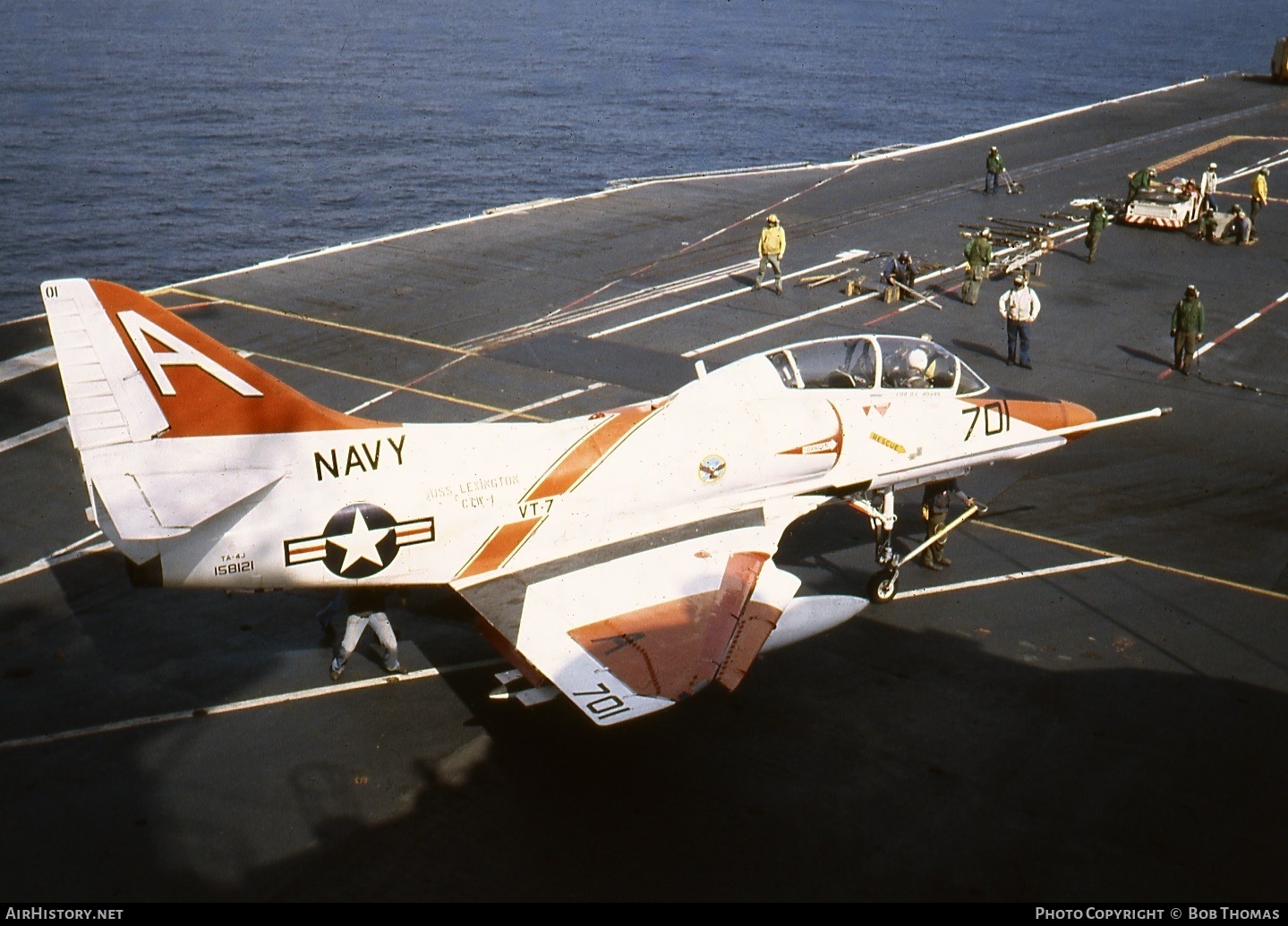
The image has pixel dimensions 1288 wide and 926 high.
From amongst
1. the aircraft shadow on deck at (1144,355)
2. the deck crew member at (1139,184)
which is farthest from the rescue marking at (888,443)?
the deck crew member at (1139,184)

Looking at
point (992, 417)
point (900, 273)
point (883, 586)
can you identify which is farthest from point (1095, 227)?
point (883, 586)

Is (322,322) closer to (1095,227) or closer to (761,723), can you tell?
(761,723)

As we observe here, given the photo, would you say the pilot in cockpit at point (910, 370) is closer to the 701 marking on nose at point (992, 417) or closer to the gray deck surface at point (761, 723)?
the 701 marking on nose at point (992, 417)

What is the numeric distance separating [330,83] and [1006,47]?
279 ft

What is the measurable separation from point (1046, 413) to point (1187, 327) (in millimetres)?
10926

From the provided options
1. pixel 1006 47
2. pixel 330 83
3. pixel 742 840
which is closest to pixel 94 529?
pixel 742 840

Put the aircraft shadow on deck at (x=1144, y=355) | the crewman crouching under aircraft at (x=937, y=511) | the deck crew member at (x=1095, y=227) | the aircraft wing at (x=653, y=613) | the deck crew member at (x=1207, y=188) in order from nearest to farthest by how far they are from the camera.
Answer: the aircraft wing at (x=653, y=613) < the crewman crouching under aircraft at (x=937, y=511) < the aircraft shadow on deck at (x=1144, y=355) < the deck crew member at (x=1095, y=227) < the deck crew member at (x=1207, y=188)

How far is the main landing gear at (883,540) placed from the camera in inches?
672

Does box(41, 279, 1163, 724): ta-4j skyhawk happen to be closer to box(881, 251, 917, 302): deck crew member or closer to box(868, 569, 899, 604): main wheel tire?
box(868, 569, 899, 604): main wheel tire

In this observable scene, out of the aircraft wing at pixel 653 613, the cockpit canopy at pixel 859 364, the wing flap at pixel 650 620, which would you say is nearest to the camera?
the wing flap at pixel 650 620

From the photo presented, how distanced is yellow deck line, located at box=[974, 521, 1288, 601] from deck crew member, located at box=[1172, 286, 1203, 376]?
1014 centimetres

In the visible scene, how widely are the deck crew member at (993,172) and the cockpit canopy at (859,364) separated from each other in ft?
Result: 101

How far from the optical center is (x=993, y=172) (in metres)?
45.2

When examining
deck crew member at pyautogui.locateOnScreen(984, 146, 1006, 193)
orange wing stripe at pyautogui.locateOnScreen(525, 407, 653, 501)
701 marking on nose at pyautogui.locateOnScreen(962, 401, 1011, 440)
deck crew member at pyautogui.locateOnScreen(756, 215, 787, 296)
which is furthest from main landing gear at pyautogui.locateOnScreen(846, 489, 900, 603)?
deck crew member at pyautogui.locateOnScreen(984, 146, 1006, 193)
